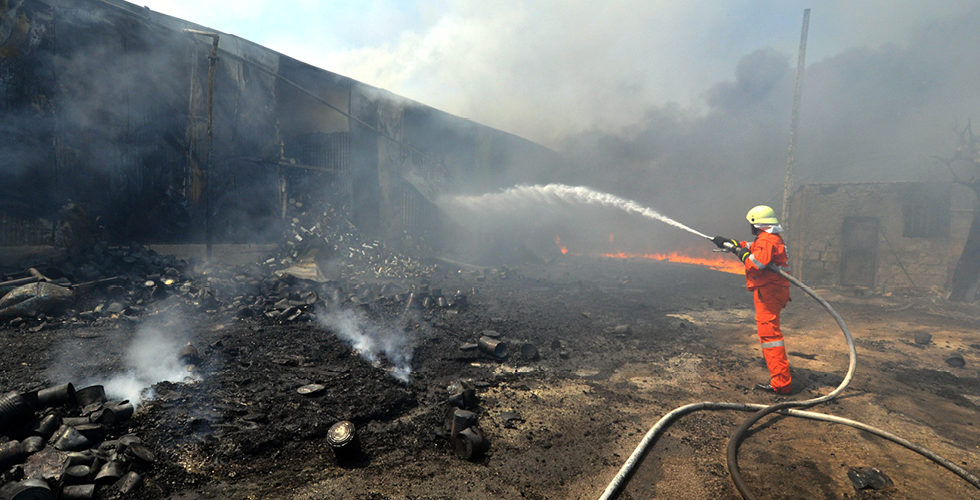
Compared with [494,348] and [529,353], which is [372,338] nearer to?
[494,348]

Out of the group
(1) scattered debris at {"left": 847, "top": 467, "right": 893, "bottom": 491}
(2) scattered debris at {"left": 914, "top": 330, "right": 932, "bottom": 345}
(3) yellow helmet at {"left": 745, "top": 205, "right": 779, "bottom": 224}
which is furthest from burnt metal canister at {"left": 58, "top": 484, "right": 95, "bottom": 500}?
(2) scattered debris at {"left": 914, "top": 330, "right": 932, "bottom": 345}

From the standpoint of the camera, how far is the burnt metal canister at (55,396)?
11.3 ft

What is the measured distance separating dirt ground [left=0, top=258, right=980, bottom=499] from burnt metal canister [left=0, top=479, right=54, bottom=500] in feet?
Result: 1.58

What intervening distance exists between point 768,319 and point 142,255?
11640 millimetres

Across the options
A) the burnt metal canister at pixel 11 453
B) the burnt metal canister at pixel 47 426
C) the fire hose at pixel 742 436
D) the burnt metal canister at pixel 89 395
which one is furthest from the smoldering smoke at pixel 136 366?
the fire hose at pixel 742 436

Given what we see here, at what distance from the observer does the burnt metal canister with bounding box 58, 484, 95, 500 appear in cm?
256

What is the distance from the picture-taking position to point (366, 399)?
419 centimetres

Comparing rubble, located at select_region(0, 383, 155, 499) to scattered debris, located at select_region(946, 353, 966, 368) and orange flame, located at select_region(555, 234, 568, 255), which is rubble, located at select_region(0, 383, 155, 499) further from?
orange flame, located at select_region(555, 234, 568, 255)

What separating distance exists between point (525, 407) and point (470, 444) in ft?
3.92

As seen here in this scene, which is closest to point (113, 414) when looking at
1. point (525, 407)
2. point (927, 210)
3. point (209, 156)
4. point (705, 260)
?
point (525, 407)

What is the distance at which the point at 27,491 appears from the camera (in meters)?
2.41

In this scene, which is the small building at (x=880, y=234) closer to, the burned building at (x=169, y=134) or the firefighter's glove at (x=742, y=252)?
the firefighter's glove at (x=742, y=252)

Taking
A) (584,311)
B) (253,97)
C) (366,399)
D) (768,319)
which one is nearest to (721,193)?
(584,311)

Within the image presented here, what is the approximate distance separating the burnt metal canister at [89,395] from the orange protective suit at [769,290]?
7008 mm
